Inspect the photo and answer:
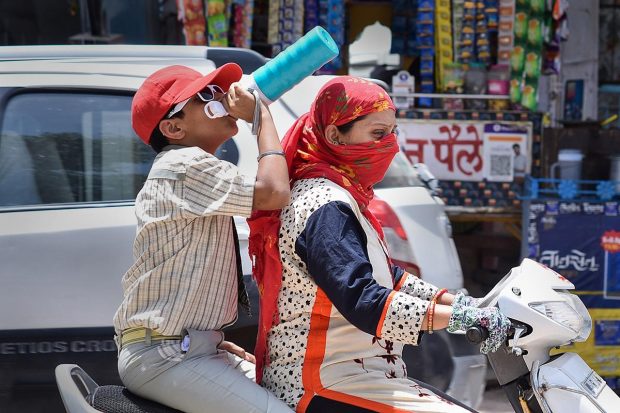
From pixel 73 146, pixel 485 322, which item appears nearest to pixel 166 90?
pixel 485 322

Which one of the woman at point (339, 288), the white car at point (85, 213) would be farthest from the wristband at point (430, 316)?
the white car at point (85, 213)

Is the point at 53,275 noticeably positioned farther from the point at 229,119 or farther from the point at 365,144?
the point at 365,144

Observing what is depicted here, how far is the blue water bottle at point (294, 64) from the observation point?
2.16 meters

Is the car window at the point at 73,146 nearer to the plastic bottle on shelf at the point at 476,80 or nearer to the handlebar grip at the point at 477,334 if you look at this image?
the handlebar grip at the point at 477,334

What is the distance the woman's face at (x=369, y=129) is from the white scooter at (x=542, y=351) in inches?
18.6

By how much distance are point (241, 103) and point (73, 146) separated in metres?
1.74

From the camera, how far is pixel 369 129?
215cm

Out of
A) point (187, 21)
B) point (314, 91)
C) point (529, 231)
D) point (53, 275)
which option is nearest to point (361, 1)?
point (187, 21)

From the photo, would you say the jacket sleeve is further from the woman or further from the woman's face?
the woman's face

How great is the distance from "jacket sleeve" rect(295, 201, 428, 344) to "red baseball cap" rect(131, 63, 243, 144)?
1.56ft

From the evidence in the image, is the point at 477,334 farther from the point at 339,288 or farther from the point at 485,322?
the point at 339,288

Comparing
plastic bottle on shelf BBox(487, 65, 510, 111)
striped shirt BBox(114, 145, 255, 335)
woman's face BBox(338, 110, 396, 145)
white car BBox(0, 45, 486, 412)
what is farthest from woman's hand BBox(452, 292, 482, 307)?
plastic bottle on shelf BBox(487, 65, 510, 111)

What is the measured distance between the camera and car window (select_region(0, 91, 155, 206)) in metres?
3.64

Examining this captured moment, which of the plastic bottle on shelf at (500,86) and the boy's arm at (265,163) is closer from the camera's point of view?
the boy's arm at (265,163)
